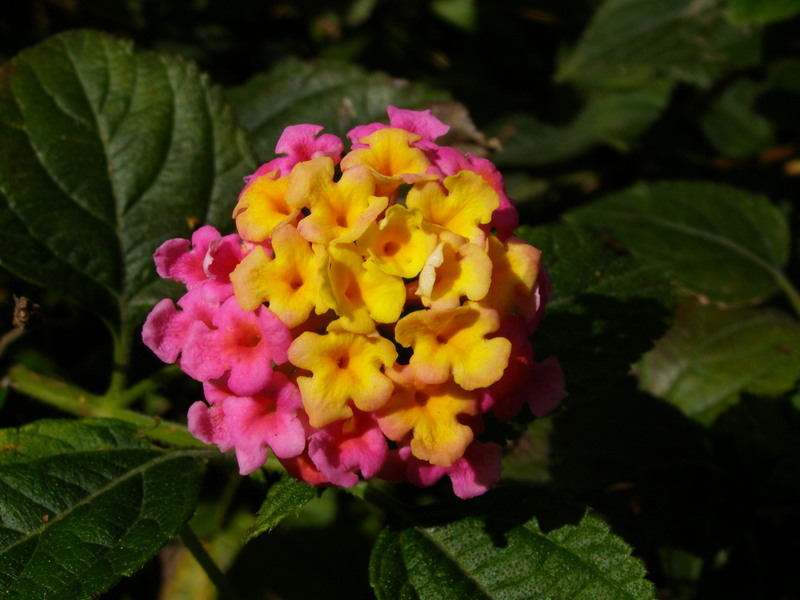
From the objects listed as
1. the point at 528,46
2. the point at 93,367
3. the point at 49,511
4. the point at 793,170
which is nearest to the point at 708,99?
the point at 793,170

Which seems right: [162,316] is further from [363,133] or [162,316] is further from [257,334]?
[363,133]

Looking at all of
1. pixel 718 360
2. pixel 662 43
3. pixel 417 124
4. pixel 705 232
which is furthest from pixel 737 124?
pixel 417 124

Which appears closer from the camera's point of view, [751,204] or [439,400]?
[439,400]

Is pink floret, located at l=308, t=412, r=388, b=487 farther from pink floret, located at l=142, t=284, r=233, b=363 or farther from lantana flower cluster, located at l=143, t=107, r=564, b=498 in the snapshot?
pink floret, located at l=142, t=284, r=233, b=363

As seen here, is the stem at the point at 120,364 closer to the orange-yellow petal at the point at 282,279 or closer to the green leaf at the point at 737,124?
the orange-yellow petal at the point at 282,279

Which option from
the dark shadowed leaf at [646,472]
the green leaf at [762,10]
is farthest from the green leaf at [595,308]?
the green leaf at [762,10]

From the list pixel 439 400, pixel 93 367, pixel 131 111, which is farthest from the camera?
pixel 93 367

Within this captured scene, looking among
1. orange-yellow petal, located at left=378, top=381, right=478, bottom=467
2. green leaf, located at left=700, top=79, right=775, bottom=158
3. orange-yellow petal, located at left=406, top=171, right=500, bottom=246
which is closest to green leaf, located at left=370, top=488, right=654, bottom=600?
orange-yellow petal, located at left=378, top=381, right=478, bottom=467
